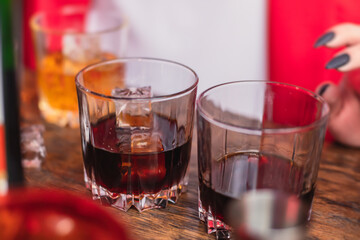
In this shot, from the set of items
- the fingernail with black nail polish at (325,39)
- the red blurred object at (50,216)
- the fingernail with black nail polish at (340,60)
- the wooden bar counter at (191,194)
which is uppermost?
the fingernail with black nail polish at (325,39)

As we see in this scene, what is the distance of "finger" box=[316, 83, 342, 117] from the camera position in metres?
0.87

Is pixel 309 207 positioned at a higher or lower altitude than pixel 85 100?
lower

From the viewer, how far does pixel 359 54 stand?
799 mm

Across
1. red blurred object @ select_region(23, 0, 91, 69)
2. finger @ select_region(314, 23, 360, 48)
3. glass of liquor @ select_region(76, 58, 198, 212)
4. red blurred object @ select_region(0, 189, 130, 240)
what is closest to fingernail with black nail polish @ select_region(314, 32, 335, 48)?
finger @ select_region(314, 23, 360, 48)

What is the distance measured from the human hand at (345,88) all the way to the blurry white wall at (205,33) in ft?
1.58

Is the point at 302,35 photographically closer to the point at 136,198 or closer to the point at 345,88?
the point at 345,88

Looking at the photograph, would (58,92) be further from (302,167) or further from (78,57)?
(302,167)

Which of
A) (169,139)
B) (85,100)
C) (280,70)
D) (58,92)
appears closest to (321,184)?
(169,139)

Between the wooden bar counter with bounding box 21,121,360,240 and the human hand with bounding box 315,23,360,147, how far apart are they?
0.04 metres

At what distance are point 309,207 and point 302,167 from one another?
2.2 inches

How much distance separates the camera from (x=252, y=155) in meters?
0.55

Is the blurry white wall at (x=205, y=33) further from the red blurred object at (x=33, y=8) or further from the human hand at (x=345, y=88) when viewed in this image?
the human hand at (x=345, y=88)

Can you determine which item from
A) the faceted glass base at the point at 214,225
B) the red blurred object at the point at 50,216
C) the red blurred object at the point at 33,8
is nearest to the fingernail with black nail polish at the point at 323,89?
the faceted glass base at the point at 214,225

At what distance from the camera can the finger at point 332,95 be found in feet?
2.85
